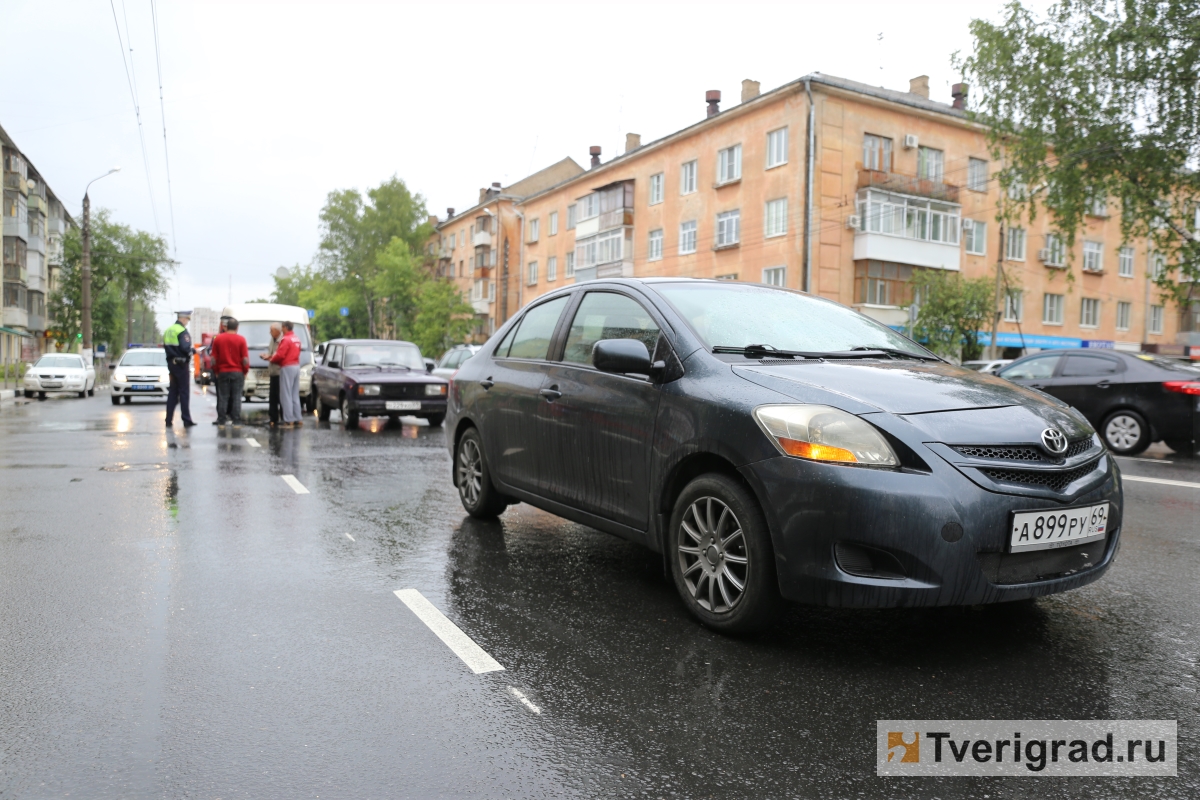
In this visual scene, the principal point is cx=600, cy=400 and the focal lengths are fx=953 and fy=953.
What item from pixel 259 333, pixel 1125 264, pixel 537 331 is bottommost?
pixel 537 331

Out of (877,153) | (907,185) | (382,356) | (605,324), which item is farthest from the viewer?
(907,185)

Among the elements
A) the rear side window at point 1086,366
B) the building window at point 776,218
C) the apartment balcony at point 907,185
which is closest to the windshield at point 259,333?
the rear side window at point 1086,366

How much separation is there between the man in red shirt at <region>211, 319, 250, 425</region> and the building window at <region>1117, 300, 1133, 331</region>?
1753 inches

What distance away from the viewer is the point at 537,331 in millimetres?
6094

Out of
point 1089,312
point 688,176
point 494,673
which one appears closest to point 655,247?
point 688,176

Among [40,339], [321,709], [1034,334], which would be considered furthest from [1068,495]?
[40,339]

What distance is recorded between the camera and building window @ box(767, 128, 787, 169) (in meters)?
37.1

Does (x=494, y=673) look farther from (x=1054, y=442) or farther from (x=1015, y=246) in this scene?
(x=1015, y=246)

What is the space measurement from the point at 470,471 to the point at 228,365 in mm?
10539

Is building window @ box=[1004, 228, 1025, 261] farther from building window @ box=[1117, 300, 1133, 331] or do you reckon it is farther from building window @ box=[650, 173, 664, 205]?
building window @ box=[650, 173, 664, 205]

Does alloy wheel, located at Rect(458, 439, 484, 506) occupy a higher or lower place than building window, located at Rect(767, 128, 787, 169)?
lower

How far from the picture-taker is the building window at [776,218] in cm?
3694

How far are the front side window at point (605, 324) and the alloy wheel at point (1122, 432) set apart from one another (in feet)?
33.7

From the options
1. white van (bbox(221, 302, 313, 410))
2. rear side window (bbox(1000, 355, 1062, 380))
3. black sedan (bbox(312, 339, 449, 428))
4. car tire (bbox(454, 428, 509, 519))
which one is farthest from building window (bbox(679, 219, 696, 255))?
car tire (bbox(454, 428, 509, 519))
